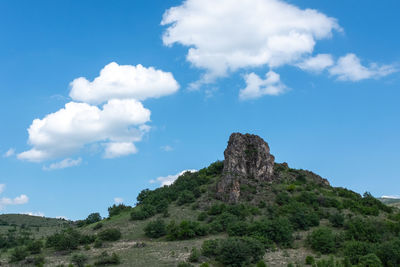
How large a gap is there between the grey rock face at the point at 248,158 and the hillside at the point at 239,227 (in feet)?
0.72

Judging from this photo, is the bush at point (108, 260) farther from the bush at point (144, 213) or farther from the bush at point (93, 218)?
the bush at point (93, 218)

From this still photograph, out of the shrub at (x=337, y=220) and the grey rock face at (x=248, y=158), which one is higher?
the grey rock face at (x=248, y=158)

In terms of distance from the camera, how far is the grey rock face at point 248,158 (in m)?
80.8

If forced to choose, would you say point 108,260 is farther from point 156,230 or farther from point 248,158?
point 248,158

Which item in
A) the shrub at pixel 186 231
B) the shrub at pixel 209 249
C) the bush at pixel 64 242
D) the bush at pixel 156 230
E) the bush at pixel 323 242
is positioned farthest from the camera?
the bush at pixel 156 230

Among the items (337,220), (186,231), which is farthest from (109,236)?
(337,220)

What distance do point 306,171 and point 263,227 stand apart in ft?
138

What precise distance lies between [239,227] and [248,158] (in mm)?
27184

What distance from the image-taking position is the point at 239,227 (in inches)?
2238

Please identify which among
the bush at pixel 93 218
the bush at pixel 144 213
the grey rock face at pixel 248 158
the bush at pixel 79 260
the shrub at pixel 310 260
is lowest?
the bush at pixel 79 260

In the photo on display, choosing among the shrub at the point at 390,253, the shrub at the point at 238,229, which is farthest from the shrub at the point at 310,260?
the shrub at the point at 238,229

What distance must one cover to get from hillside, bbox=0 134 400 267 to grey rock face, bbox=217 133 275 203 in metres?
0.22

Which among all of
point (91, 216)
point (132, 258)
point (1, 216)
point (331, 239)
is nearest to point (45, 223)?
point (1, 216)

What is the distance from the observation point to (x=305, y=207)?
225ft
